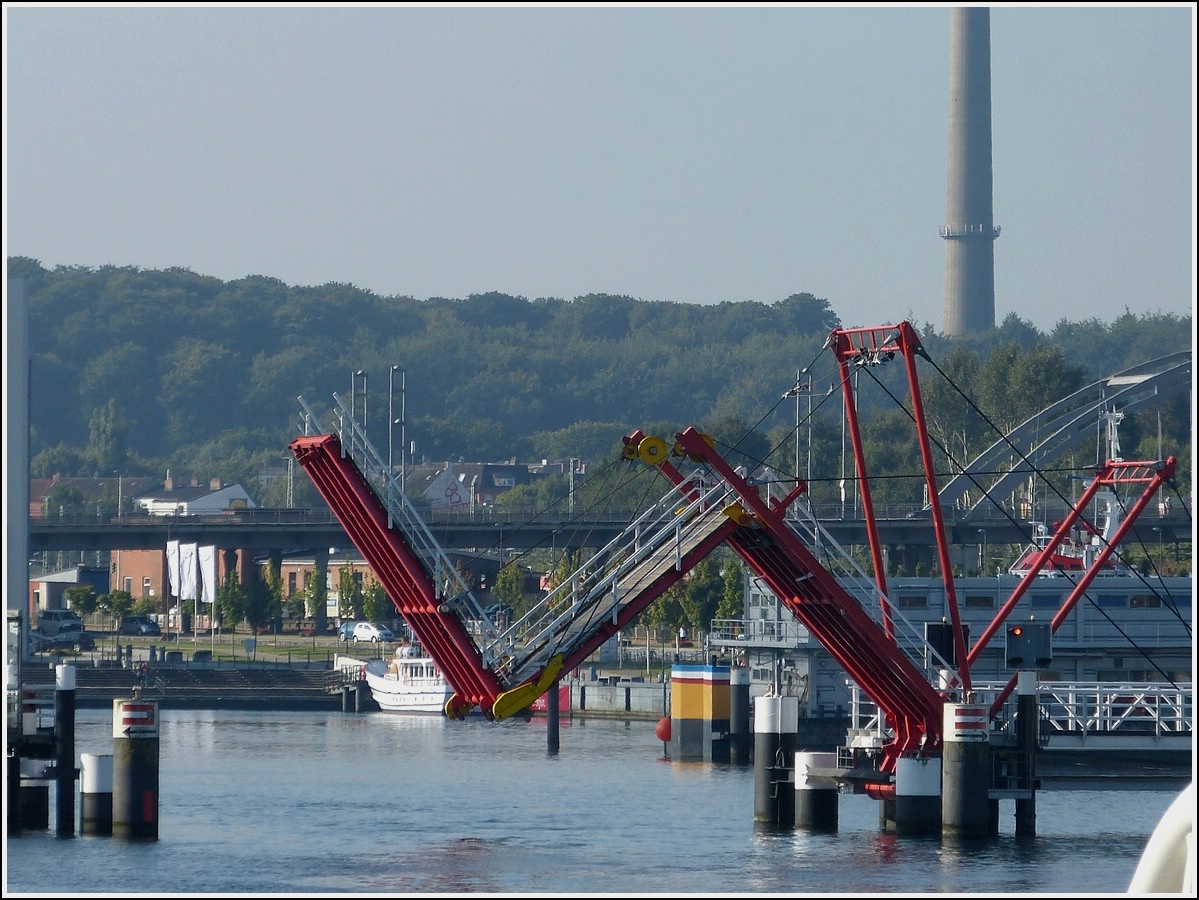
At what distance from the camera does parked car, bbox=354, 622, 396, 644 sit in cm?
10581

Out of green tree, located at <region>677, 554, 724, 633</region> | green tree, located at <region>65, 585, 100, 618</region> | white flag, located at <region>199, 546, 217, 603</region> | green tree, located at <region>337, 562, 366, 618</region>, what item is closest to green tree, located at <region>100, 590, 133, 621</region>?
green tree, located at <region>65, 585, 100, 618</region>

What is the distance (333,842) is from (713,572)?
61.0 meters

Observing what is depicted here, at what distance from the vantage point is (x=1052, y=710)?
57.1 metres

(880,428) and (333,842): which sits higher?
(880,428)

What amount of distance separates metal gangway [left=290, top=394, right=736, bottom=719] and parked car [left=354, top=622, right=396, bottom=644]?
6893 cm

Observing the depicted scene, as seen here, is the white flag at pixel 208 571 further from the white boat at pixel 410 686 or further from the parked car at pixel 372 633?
the white boat at pixel 410 686

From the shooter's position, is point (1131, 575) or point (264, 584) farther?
point (264, 584)

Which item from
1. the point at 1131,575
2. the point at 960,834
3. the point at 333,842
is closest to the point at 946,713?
the point at 960,834

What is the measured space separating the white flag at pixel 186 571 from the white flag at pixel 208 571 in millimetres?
609

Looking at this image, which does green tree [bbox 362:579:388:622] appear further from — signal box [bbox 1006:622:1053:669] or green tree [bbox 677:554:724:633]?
signal box [bbox 1006:622:1053:669]

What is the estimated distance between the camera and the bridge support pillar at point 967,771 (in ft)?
114

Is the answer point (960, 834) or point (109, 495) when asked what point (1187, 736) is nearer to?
point (960, 834)

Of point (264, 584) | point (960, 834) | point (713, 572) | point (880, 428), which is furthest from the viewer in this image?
point (880, 428)

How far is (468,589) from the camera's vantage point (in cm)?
3528
